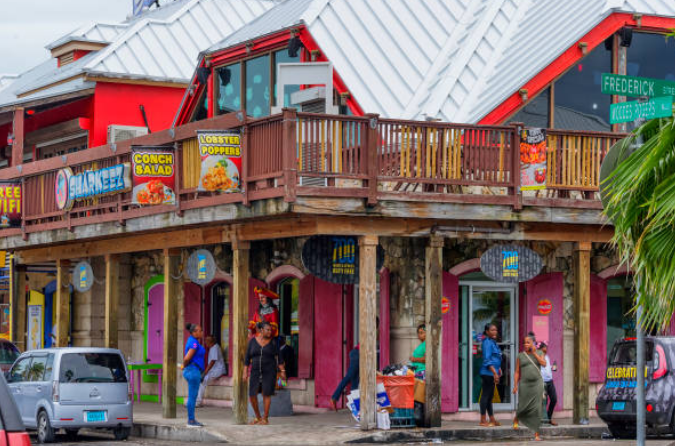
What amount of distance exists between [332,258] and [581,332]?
4.34 metres

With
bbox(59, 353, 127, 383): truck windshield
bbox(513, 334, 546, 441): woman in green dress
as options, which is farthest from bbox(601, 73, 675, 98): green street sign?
bbox(59, 353, 127, 383): truck windshield

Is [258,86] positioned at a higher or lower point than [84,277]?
higher

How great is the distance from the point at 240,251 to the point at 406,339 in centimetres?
340

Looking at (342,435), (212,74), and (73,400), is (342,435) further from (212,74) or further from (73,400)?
(212,74)

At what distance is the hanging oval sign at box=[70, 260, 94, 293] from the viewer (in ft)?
86.4

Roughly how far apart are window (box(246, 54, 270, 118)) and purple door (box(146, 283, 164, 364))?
4.70 m

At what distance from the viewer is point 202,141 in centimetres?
1988

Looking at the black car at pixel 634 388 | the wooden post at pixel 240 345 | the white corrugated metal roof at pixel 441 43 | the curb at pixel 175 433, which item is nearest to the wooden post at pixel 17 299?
the white corrugated metal roof at pixel 441 43

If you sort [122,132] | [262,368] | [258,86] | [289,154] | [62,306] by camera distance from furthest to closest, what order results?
[122,132] → [62,306] → [258,86] → [262,368] → [289,154]

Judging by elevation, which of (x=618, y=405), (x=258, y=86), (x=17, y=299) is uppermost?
(x=258, y=86)

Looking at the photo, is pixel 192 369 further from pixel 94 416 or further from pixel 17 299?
pixel 17 299

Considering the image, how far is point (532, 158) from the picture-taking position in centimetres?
2072

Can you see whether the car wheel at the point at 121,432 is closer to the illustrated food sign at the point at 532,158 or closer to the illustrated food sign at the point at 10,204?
the illustrated food sign at the point at 532,158

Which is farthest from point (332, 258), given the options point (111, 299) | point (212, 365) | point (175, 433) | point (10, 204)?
point (10, 204)
